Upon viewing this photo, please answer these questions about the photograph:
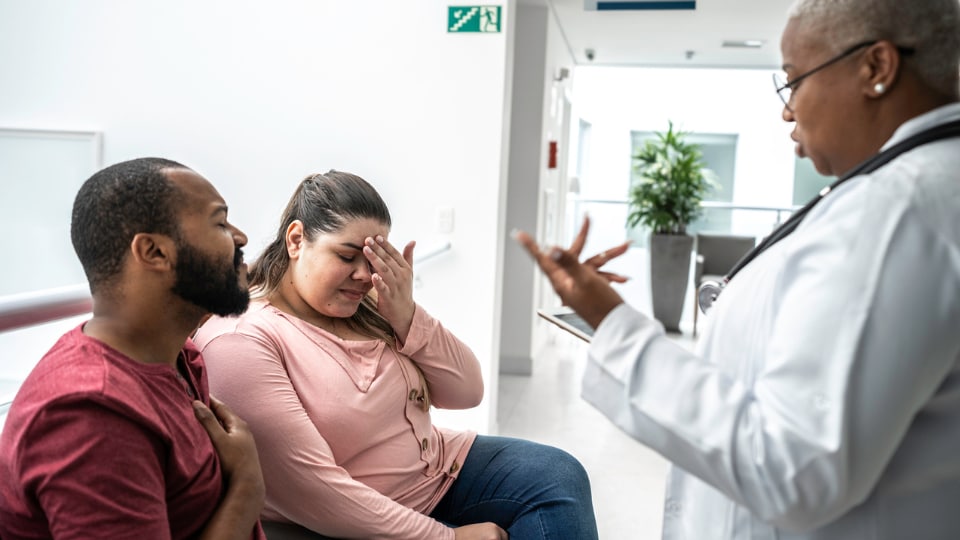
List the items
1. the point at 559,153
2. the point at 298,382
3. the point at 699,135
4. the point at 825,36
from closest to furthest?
1. the point at 825,36
2. the point at 298,382
3. the point at 559,153
4. the point at 699,135

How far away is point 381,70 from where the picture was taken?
3.57 meters

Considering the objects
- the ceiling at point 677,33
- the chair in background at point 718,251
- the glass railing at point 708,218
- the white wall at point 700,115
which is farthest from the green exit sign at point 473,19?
the white wall at point 700,115

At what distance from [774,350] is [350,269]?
3.20 ft

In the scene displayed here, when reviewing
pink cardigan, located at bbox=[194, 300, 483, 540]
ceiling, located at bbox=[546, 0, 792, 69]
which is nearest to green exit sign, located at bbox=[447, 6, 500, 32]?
ceiling, located at bbox=[546, 0, 792, 69]

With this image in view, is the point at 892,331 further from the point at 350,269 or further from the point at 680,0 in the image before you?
A: the point at 680,0

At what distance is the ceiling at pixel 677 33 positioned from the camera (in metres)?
5.53

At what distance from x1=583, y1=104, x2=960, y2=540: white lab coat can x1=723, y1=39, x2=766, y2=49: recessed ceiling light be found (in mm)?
6295

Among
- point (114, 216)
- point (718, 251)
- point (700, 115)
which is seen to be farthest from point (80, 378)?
point (700, 115)

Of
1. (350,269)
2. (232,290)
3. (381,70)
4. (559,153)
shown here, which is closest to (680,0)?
(559,153)

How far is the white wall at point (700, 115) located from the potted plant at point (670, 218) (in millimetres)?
2136

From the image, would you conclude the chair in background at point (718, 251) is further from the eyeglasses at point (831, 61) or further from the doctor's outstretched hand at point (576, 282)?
the doctor's outstretched hand at point (576, 282)

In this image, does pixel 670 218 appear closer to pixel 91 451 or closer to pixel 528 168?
pixel 528 168

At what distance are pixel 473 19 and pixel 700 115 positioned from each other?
7142 millimetres

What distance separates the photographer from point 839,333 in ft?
2.45
